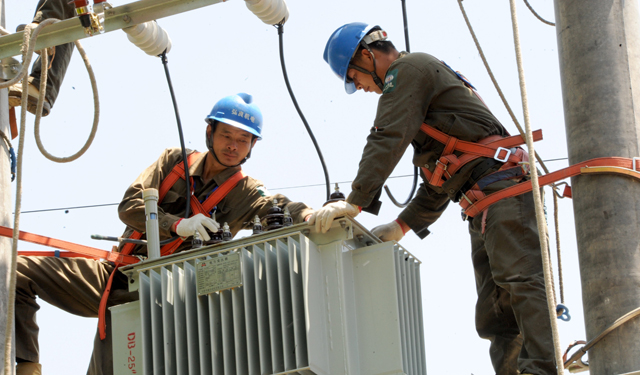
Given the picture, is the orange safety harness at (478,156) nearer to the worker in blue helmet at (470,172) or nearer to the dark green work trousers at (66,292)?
the worker in blue helmet at (470,172)

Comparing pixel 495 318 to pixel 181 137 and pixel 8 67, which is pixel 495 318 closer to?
pixel 181 137

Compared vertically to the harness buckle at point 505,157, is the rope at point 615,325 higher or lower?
lower

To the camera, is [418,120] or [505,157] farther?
[418,120]

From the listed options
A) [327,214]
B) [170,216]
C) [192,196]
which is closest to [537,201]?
[327,214]

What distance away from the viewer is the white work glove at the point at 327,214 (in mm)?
4117

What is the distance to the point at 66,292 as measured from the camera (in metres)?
5.53

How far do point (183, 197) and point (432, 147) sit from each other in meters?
1.81

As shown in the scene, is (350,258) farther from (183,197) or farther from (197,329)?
(183,197)

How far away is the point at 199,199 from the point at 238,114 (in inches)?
25.6

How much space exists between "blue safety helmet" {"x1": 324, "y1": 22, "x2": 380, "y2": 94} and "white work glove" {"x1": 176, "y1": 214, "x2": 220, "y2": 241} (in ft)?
3.50

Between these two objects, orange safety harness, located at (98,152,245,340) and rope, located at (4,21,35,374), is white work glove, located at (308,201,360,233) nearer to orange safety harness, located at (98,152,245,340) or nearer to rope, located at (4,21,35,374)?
rope, located at (4,21,35,374)

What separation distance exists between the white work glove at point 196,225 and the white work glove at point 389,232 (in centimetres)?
88

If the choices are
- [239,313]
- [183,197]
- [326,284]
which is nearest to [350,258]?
[326,284]

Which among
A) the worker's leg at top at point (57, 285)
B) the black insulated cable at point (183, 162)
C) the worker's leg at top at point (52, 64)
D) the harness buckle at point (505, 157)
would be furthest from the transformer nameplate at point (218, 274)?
the worker's leg at top at point (52, 64)
